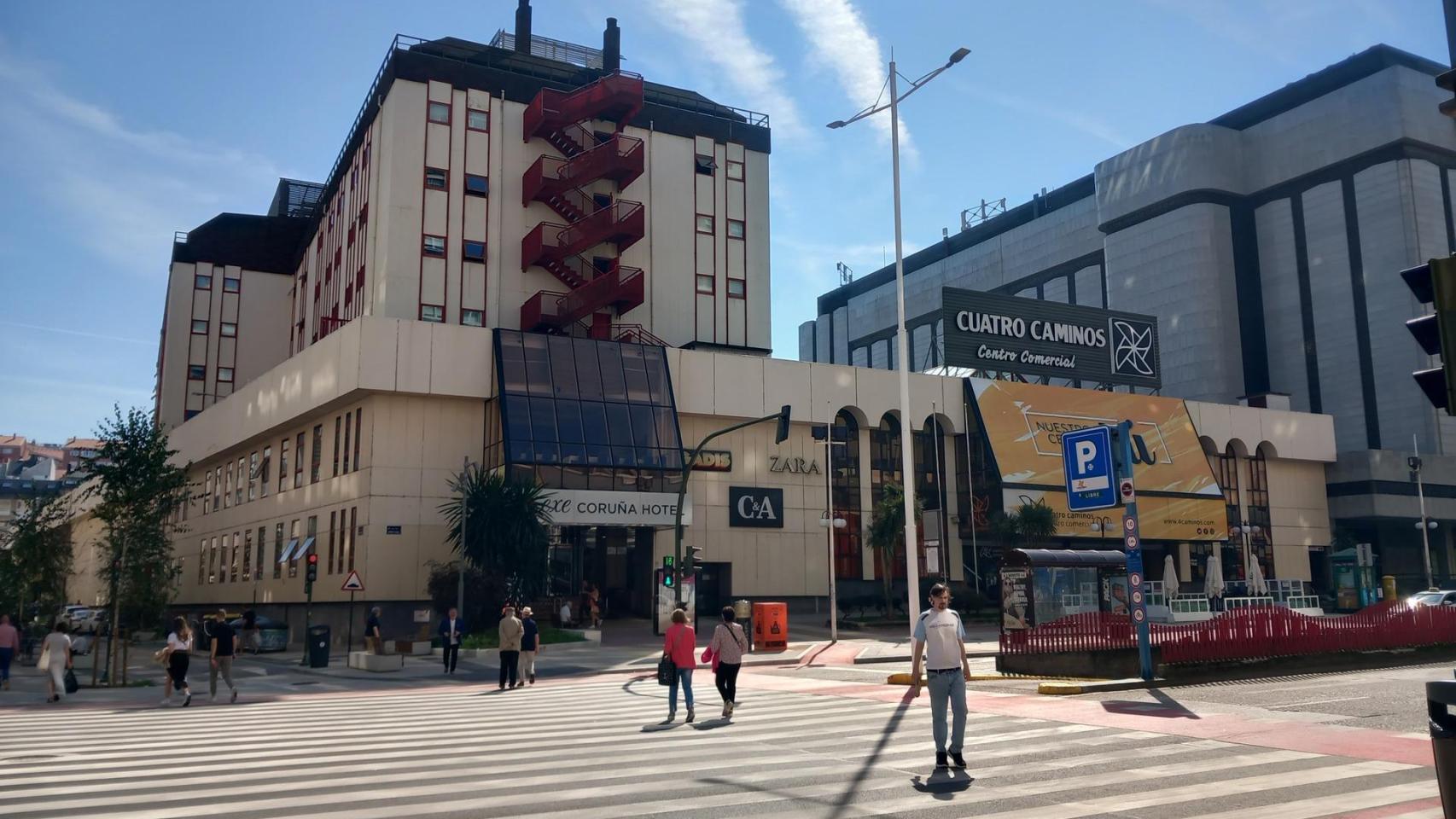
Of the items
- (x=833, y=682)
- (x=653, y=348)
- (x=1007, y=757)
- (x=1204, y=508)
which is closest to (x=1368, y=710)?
(x=1007, y=757)

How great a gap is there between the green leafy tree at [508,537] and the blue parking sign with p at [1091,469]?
74.0ft

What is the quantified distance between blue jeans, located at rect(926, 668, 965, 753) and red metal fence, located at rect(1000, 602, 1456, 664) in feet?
32.1

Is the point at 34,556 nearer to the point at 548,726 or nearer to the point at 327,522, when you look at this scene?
the point at 327,522

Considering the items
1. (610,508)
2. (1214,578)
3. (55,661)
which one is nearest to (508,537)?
(610,508)

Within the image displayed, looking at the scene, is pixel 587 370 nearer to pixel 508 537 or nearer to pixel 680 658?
pixel 508 537

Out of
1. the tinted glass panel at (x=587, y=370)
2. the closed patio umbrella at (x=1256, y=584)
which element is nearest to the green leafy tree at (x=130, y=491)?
the tinted glass panel at (x=587, y=370)

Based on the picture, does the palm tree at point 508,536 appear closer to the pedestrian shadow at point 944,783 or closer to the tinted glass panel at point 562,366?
the tinted glass panel at point 562,366

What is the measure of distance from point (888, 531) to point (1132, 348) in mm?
23471

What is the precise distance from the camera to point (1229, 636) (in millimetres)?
19875

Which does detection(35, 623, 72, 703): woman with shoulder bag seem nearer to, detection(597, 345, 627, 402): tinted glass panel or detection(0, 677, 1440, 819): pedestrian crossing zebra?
detection(0, 677, 1440, 819): pedestrian crossing zebra

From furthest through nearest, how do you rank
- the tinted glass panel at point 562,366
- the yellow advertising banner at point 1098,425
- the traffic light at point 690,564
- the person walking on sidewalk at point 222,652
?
the yellow advertising banner at point 1098,425 < the tinted glass panel at point 562,366 < the traffic light at point 690,564 < the person walking on sidewalk at point 222,652

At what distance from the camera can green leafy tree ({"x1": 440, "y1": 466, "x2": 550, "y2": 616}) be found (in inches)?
1492

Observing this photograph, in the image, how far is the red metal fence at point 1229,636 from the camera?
1947cm

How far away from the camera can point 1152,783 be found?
9664mm
